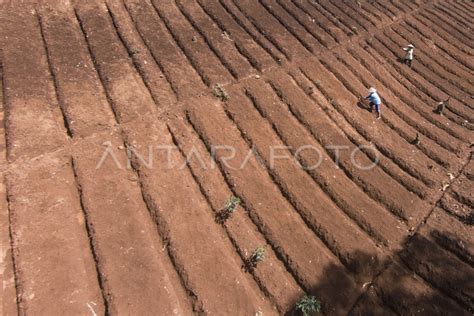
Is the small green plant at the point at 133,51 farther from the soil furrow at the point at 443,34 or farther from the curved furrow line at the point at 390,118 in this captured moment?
the soil furrow at the point at 443,34

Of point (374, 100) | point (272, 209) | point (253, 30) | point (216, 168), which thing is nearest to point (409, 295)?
point (272, 209)

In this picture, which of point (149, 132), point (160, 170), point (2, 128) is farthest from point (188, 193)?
point (2, 128)

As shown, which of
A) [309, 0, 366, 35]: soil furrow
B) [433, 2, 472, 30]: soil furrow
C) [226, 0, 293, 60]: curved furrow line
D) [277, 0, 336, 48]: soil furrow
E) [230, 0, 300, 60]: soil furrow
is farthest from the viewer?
[433, 2, 472, 30]: soil furrow

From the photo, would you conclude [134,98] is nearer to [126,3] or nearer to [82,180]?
[82,180]

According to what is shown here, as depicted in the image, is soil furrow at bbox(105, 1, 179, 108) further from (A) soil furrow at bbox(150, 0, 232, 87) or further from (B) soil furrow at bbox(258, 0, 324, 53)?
(B) soil furrow at bbox(258, 0, 324, 53)

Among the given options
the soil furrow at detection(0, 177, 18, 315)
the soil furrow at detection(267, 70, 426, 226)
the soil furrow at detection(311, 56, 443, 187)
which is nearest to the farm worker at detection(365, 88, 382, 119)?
the soil furrow at detection(311, 56, 443, 187)

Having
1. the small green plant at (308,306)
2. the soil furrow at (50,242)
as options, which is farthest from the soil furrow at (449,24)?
the soil furrow at (50,242)

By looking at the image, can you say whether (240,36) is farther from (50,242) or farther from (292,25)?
(50,242)

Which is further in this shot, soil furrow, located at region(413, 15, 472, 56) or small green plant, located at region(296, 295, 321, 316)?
soil furrow, located at region(413, 15, 472, 56)
